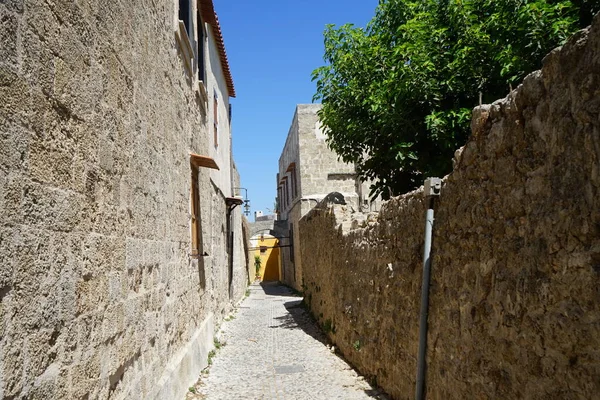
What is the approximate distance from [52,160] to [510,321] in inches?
93.5

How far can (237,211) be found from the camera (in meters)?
16.3

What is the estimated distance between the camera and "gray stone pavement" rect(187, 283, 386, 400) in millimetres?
5680

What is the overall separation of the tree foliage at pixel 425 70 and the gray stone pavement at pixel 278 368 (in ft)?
8.24

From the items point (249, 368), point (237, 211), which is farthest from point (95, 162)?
point (237, 211)

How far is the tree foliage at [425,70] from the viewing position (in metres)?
6.95

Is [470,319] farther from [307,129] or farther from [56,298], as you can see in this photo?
[307,129]

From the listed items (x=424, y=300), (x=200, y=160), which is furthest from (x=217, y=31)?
(x=424, y=300)

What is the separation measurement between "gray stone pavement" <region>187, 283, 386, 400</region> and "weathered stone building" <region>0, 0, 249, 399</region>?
63cm

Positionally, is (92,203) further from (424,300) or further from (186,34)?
(186,34)

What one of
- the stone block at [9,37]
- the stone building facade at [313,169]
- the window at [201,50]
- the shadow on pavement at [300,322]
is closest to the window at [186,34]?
the window at [201,50]

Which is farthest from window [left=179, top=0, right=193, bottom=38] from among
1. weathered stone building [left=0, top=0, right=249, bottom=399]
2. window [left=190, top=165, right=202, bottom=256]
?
window [left=190, top=165, right=202, bottom=256]

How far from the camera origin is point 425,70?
7609 mm

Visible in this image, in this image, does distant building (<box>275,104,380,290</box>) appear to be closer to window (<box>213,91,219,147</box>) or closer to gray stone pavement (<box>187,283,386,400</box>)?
window (<box>213,91,219,147</box>)

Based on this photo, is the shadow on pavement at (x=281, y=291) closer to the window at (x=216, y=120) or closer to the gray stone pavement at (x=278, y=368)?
the gray stone pavement at (x=278, y=368)
